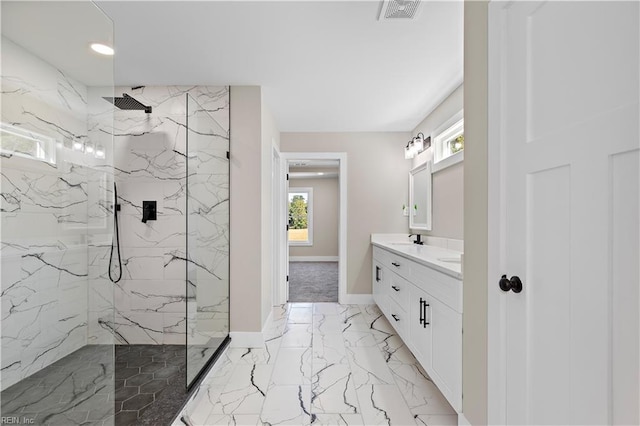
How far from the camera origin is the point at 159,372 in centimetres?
230

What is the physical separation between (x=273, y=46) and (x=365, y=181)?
7.81 feet

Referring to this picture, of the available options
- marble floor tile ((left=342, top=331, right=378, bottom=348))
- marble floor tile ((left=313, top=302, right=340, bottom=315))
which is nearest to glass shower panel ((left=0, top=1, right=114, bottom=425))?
marble floor tile ((left=342, top=331, right=378, bottom=348))

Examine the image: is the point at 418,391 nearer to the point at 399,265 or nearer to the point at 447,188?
the point at 399,265

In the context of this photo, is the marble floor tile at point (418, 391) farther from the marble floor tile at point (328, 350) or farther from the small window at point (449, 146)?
the small window at point (449, 146)

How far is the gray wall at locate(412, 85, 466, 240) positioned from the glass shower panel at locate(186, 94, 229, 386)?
2.14 meters

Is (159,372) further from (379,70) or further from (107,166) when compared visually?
(379,70)

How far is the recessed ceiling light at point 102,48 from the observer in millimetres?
1376

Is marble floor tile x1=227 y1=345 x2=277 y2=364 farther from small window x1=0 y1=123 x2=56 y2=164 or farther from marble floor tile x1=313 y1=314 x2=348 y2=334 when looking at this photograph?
small window x1=0 y1=123 x2=56 y2=164

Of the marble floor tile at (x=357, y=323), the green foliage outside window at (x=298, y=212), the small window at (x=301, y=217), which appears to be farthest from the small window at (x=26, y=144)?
the green foliage outside window at (x=298, y=212)

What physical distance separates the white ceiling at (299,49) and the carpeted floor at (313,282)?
272 cm

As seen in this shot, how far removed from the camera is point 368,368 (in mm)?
2369

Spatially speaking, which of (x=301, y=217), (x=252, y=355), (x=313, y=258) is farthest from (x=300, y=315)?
(x=301, y=217)

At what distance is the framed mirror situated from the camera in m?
3.57
